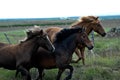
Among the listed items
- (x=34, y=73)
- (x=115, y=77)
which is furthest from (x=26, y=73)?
Result: (x=115, y=77)

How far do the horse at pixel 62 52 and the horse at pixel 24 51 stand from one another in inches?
14.9

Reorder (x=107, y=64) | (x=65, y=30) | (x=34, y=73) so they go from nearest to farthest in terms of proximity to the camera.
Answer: (x=65, y=30)
(x=34, y=73)
(x=107, y=64)

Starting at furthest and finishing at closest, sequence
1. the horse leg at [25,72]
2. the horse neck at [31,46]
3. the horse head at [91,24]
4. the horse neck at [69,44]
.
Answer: the horse head at [91,24] → the horse neck at [69,44] → the horse neck at [31,46] → the horse leg at [25,72]

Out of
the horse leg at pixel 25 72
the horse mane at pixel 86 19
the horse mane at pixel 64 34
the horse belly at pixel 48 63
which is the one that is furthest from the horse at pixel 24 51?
the horse mane at pixel 86 19

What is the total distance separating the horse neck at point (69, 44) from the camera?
9430mm

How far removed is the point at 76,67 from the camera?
1197 centimetres

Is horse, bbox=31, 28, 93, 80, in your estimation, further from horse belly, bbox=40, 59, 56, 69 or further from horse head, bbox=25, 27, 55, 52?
horse head, bbox=25, 27, 55, 52

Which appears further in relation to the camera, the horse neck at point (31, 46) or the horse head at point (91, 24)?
the horse head at point (91, 24)

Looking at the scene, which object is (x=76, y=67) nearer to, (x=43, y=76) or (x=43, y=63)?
(x=43, y=76)

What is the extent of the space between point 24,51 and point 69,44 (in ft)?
4.39

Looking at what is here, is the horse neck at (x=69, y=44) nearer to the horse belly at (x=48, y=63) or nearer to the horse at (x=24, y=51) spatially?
the horse belly at (x=48, y=63)

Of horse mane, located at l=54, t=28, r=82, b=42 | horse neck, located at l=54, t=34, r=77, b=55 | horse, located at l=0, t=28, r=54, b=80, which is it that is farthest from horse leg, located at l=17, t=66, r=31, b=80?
horse mane, located at l=54, t=28, r=82, b=42

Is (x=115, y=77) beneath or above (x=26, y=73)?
beneath

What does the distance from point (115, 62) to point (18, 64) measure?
483 cm
